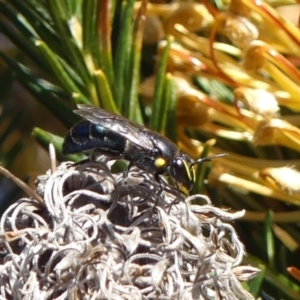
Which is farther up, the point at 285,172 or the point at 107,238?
the point at 107,238

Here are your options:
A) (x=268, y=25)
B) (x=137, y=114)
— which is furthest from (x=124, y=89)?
(x=268, y=25)

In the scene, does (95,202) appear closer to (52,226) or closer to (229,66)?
(52,226)

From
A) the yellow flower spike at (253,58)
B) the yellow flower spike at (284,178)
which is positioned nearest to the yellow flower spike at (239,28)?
the yellow flower spike at (253,58)

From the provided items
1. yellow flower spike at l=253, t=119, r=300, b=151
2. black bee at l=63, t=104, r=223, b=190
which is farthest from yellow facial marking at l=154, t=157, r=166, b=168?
yellow flower spike at l=253, t=119, r=300, b=151

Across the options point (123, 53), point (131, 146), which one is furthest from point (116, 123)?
point (123, 53)

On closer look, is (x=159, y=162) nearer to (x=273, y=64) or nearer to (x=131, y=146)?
(x=131, y=146)

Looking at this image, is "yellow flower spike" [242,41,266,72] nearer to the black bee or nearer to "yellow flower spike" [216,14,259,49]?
"yellow flower spike" [216,14,259,49]
